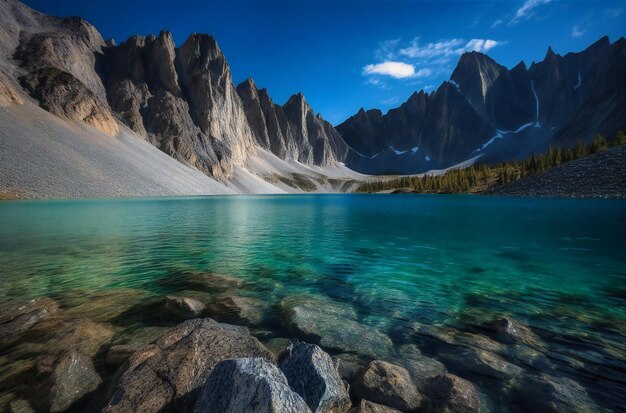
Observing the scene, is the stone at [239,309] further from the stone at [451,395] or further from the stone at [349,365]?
the stone at [451,395]

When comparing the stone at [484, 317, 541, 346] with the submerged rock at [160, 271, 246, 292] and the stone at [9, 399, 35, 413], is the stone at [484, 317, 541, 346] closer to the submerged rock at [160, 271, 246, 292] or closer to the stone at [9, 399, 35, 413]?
the submerged rock at [160, 271, 246, 292]

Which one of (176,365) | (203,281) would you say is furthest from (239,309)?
(176,365)

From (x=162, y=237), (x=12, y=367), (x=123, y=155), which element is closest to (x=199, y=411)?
(x=12, y=367)

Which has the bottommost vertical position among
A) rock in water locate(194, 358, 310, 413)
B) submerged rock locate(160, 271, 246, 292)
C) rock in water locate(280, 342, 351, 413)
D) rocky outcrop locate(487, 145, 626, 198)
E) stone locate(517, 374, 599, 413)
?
stone locate(517, 374, 599, 413)

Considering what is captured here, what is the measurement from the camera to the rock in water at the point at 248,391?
15.4ft

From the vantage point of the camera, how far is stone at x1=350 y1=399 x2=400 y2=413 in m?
5.96

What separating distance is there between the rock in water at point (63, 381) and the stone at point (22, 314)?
3.22 meters

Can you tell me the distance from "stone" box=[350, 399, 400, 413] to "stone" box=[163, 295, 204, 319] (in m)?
6.90

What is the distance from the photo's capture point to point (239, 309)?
37.6 feet

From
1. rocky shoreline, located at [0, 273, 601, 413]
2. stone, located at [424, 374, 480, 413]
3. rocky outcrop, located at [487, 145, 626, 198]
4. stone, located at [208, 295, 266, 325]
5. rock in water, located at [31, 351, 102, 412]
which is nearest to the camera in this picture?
rocky shoreline, located at [0, 273, 601, 413]

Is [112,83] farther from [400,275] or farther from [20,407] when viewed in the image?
[20,407]

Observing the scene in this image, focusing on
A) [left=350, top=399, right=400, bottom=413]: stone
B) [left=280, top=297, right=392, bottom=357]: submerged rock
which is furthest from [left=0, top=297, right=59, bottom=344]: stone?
[left=350, top=399, right=400, bottom=413]: stone

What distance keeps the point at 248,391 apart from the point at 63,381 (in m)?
4.71

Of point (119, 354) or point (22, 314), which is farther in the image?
point (22, 314)
